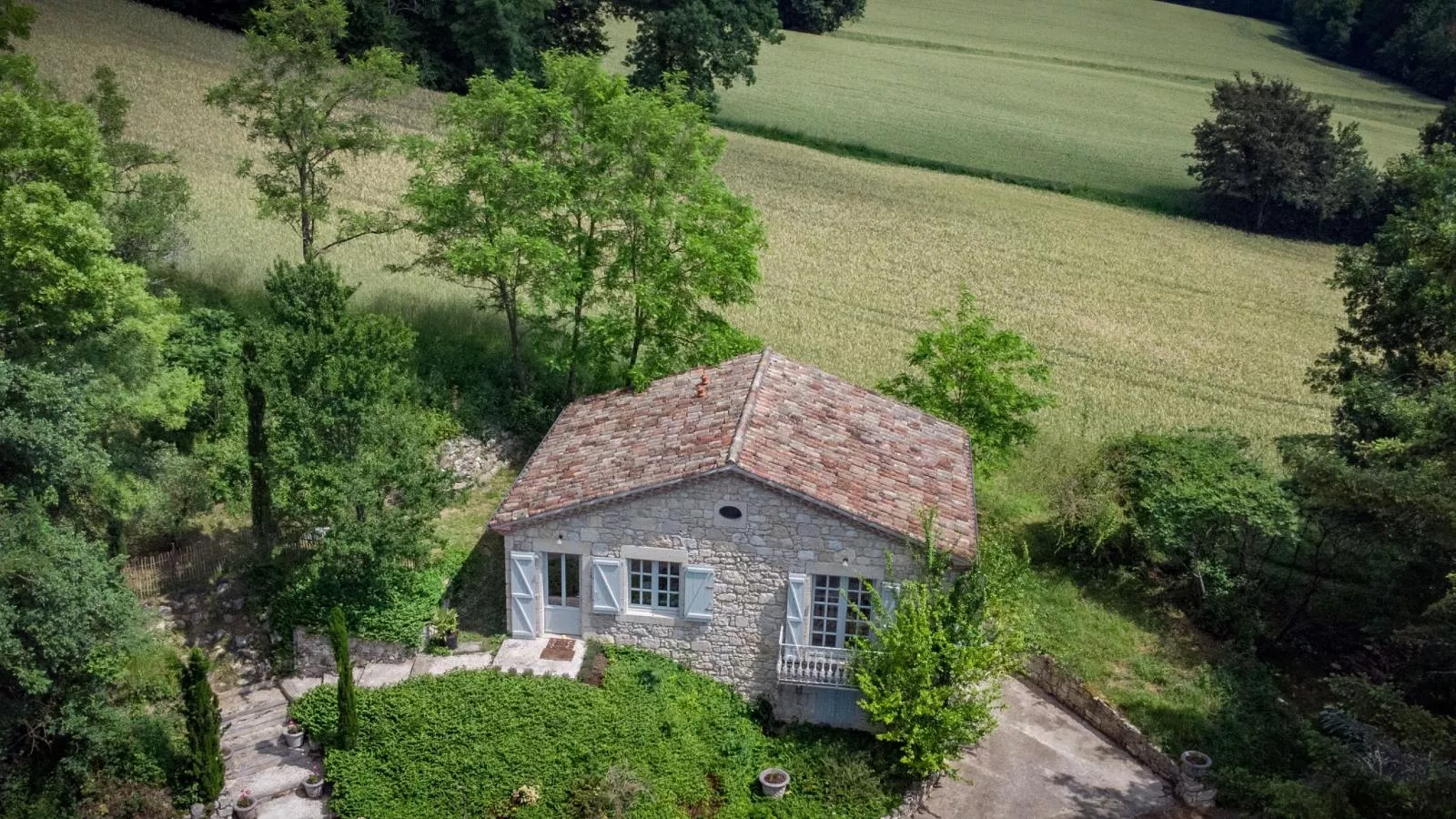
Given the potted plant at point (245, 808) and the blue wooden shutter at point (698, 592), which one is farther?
the blue wooden shutter at point (698, 592)

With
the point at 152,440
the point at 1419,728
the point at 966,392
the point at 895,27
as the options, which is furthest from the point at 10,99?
the point at 895,27

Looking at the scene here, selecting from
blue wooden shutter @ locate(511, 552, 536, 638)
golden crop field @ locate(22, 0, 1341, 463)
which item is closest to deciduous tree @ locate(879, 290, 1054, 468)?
golden crop field @ locate(22, 0, 1341, 463)

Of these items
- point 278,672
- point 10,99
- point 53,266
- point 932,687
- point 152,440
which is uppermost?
point 10,99

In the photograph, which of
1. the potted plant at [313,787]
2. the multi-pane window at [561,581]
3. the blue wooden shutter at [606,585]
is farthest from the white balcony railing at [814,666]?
the potted plant at [313,787]

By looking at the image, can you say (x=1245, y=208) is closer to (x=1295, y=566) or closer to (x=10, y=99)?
(x=1295, y=566)

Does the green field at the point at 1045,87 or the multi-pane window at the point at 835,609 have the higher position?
the green field at the point at 1045,87

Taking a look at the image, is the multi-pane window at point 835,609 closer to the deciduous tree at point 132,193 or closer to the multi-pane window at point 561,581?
the multi-pane window at point 561,581

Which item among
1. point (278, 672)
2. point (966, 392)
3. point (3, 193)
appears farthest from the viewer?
point (966, 392)
